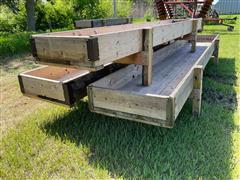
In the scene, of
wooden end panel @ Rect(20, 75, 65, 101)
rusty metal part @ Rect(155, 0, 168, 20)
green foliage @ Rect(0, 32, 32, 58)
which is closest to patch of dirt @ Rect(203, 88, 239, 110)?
wooden end panel @ Rect(20, 75, 65, 101)

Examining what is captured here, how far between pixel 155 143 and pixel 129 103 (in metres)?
0.53

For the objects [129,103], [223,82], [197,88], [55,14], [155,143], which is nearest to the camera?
[129,103]

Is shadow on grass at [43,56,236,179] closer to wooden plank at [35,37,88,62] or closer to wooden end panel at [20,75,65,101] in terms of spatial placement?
wooden end panel at [20,75,65,101]

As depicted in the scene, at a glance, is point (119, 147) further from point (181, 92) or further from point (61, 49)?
point (61, 49)

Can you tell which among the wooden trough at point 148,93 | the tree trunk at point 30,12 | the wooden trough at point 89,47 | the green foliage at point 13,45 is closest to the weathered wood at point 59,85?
the wooden trough at point 148,93

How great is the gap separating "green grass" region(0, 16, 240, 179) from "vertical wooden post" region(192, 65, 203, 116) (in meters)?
0.10

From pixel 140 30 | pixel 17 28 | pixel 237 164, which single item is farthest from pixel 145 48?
pixel 17 28

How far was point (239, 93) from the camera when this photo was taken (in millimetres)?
3654

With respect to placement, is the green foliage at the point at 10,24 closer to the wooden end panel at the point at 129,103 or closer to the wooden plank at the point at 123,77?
the wooden plank at the point at 123,77

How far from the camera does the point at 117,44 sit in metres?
1.95

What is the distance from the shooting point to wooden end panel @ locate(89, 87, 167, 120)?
199 cm

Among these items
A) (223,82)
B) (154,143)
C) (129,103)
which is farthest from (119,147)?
(223,82)

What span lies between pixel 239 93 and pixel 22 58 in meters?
5.50

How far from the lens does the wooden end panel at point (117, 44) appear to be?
1.81m
